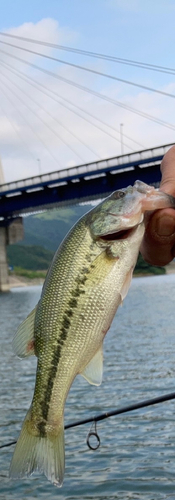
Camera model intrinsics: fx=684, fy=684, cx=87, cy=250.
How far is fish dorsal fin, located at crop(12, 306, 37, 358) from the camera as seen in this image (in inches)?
157

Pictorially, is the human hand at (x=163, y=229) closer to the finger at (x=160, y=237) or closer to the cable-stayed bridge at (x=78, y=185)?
the finger at (x=160, y=237)

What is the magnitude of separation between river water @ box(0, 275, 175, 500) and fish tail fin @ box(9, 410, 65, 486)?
8.01 metres

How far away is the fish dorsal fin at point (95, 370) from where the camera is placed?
3662 millimetres

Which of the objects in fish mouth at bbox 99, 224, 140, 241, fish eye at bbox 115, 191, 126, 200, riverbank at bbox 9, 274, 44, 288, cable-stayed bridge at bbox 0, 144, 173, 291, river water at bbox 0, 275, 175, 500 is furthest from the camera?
riverbank at bbox 9, 274, 44, 288

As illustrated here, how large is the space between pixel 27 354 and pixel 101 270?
85 centimetres

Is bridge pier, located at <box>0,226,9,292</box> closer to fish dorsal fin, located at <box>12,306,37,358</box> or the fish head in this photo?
fish dorsal fin, located at <box>12,306,37,358</box>

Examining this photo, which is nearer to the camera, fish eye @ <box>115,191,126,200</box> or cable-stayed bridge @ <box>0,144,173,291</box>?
fish eye @ <box>115,191,126,200</box>

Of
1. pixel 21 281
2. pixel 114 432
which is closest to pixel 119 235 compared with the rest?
pixel 114 432

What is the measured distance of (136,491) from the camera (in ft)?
38.0

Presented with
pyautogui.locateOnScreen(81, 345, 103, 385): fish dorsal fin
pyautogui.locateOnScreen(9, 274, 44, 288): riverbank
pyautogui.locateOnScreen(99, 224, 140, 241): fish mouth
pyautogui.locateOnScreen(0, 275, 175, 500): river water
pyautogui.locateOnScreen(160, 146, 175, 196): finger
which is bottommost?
pyautogui.locateOnScreen(9, 274, 44, 288): riverbank

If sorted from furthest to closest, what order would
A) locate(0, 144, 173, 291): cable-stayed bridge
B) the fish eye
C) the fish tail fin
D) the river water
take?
1. locate(0, 144, 173, 291): cable-stayed bridge
2. the river water
3. the fish tail fin
4. the fish eye

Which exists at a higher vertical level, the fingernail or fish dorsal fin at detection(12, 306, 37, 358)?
the fingernail

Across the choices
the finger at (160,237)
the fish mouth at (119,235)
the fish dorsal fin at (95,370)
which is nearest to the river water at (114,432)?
the fish dorsal fin at (95,370)

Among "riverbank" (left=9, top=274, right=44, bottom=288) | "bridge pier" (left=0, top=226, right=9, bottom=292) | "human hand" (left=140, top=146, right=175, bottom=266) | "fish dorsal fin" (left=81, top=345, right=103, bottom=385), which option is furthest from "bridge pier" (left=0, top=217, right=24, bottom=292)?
"human hand" (left=140, top=146, right=175, bottom=266)
